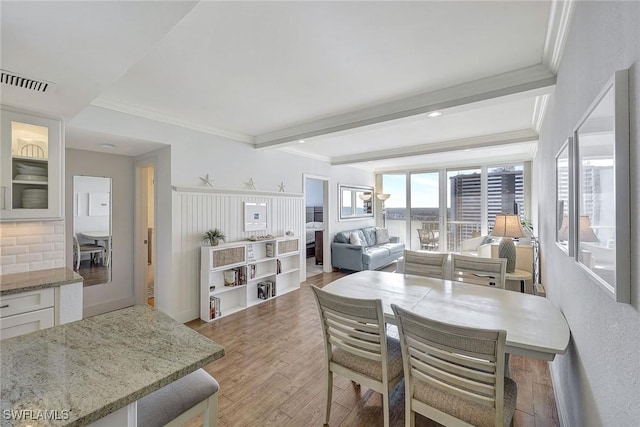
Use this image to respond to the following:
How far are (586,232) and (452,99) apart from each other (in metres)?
1.81

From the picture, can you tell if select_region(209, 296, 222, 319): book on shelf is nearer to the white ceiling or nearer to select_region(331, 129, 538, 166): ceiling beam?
the white ceiling

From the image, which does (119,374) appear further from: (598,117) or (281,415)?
(598,117)

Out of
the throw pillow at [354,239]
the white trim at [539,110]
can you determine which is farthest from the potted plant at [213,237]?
the white trim at [539,110]

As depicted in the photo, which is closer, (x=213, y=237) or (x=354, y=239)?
(x=213, y=237)

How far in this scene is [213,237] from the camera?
3.56 m

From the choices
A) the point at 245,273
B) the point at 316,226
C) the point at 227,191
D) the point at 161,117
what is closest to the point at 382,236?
the point at 316,226

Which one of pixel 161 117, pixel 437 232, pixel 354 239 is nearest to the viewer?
pixel 161 117

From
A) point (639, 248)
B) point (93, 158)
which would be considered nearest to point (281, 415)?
point (639, 248)

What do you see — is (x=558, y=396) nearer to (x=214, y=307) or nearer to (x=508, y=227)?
(x=508, y=227)

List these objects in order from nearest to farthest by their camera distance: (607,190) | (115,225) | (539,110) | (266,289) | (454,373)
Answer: (607,190) → (454,373) → (539,110) → (115,225) → (266,289)

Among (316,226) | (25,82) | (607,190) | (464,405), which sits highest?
(25,82)

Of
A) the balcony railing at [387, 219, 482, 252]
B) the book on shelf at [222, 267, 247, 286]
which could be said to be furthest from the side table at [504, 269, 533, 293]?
the book on shelf at [222, 267, 247, 286]

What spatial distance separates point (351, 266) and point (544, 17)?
15.5ft

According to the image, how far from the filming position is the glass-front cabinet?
206 centimetres
